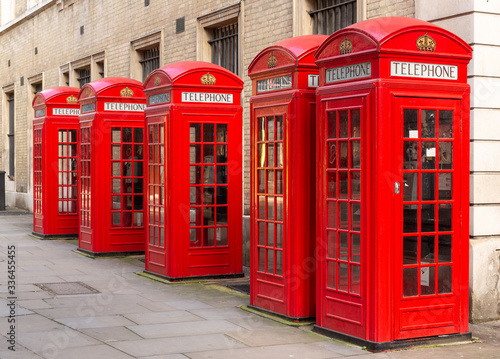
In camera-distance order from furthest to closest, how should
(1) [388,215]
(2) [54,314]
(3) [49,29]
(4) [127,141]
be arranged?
1. (3) [49,29]
2. (4) [127,141]
3. (2) [54,314]
4. (1) [388,215]

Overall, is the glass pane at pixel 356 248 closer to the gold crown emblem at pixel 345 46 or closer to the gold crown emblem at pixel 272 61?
the gold crown emblem at pixel 345 46

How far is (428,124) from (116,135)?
6.99 meters

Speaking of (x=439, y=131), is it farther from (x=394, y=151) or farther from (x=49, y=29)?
(x=49, y=29)

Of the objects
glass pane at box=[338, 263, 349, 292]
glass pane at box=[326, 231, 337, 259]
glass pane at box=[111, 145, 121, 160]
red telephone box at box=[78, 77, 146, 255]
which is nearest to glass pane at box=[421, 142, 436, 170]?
glass pane at box=[326, 231, 337, 259]

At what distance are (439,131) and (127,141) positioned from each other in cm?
691

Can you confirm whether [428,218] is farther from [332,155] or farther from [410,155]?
[332,155]

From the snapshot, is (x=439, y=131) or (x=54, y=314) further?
(x=54, y=314)

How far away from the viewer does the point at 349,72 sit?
6.62 m

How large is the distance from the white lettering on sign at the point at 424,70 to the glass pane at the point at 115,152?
696 centimetres

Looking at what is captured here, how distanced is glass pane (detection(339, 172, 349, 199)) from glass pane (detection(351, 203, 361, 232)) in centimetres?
12

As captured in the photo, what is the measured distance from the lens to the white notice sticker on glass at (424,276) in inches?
257

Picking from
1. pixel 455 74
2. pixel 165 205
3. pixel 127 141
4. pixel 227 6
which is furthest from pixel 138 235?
pixel 455 74

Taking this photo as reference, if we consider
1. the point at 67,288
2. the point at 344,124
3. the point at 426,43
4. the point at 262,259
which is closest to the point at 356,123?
the point at 344,124

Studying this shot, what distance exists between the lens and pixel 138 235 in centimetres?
1264
